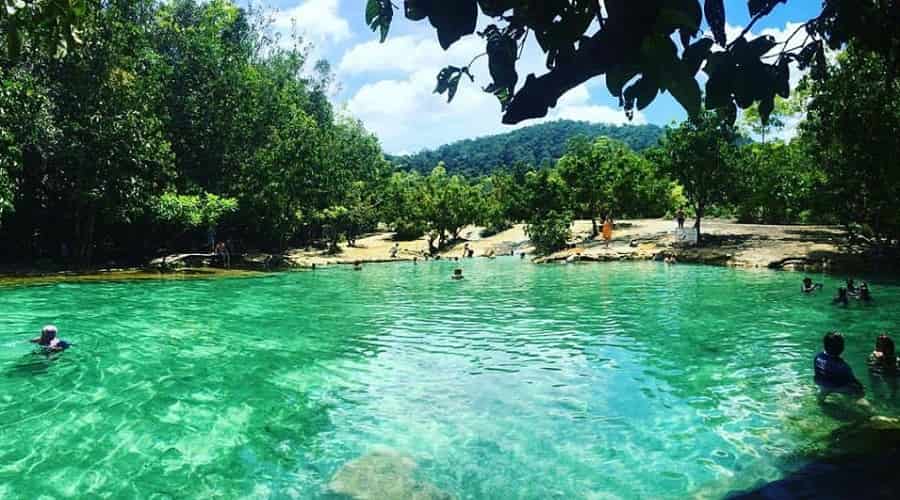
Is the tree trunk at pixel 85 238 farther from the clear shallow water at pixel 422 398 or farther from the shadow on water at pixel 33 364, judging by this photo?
the shadow on water at pixel 33 364

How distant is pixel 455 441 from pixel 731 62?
6.25 metres

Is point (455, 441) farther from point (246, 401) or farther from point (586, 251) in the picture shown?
point (586, 251)

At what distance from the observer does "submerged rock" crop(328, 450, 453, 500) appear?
5.87 m

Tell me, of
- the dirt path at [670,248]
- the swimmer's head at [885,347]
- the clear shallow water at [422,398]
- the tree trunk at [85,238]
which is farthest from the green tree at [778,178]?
the tree trunk at [85,238]

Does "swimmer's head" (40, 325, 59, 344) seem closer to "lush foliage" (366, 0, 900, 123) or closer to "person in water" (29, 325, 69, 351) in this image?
"person in water" (29, 325, 69, 351)

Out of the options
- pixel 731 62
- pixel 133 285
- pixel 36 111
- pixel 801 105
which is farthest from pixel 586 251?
pixel 731 62

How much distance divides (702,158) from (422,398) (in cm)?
3085

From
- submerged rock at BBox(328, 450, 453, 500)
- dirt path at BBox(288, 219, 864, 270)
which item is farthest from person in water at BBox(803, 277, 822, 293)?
submerged rock at BBox(328, 450, 453, 500)

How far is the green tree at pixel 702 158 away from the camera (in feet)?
111

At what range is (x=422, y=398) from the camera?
9234 millimetres

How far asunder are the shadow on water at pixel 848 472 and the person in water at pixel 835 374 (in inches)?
62.4

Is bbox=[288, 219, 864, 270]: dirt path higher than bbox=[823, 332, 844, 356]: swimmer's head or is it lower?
higher

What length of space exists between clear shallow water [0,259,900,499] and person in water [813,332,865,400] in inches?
10.7

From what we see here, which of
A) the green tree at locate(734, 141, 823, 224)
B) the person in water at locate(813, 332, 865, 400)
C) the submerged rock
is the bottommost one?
the submerged rock
